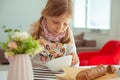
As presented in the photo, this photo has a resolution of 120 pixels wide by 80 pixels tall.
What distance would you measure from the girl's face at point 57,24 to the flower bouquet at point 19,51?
44 cm

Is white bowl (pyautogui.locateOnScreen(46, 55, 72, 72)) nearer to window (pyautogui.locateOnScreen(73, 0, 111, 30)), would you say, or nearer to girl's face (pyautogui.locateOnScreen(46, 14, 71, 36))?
girl's face (pyautogui.locateOnScreen(46, 14, 71, 36))

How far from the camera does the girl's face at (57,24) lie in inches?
54.7

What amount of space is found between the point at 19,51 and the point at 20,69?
71 mm

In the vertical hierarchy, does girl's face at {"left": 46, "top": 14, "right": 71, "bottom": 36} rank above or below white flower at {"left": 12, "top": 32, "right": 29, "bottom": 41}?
above

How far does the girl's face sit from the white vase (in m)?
0.47

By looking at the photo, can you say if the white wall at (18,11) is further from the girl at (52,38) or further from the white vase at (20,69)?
the white vase at (20,69)

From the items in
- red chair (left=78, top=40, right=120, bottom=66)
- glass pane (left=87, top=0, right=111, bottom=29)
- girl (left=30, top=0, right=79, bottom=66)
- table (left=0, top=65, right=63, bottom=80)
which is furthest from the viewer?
glass pane (left=87, top=0, right=111, bottom=29)

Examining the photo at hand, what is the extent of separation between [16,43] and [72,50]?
0.74 metres

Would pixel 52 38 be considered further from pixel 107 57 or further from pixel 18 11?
pixel 18 11

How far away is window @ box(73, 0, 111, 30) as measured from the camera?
604cm

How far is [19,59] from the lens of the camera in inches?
38.5

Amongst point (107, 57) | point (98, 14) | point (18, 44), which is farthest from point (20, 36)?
point (98, 14)

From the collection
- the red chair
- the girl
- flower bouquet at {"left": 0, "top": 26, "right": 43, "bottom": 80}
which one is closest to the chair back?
the red chair

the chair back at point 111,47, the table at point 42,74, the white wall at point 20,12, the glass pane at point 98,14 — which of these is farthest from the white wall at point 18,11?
the table at point 42,74
